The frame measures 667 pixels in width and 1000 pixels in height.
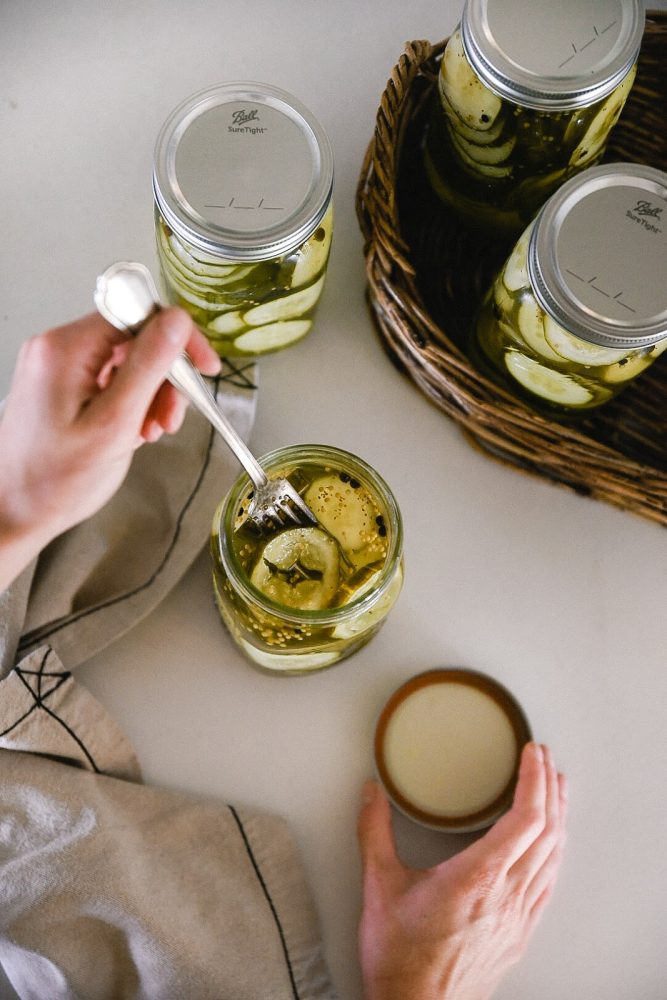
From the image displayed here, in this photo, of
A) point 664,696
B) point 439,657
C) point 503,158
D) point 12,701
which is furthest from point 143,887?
point 503,158

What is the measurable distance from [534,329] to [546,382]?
0.04 m

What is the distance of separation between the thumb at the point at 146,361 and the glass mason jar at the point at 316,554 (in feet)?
0.37

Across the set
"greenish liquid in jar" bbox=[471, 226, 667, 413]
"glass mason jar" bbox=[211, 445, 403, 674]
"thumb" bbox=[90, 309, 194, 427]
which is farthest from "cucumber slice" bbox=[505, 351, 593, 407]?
"thumb" bbox=[90, 309, 194, 427]

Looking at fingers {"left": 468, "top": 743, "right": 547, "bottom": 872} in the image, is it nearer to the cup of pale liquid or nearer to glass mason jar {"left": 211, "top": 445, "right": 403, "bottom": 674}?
the cup of pale liquid

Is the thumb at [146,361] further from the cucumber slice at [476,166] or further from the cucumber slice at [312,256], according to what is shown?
the cucumber slice at [476,166]

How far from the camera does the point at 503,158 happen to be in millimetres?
542

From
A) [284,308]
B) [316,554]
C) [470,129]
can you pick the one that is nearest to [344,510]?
[316,554]

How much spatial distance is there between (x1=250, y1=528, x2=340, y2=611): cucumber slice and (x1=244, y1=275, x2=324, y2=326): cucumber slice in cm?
14

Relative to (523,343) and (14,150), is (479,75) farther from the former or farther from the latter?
(14,150)

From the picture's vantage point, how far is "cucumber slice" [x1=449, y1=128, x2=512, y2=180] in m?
0.55

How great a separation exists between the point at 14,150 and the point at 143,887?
53 centimetres

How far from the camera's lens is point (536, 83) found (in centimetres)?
49

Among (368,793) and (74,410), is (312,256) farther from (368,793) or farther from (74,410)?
(368,793)

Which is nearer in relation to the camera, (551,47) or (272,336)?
(551,47)
